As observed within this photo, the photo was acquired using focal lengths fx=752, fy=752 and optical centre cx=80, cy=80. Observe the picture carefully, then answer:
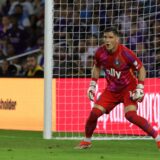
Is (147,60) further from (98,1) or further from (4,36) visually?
(4,36)

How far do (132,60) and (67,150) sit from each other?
1664mm

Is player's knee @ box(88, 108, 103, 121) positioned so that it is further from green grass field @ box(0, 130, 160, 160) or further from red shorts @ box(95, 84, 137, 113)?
green grass field @ box(0, 130, 160, 160)

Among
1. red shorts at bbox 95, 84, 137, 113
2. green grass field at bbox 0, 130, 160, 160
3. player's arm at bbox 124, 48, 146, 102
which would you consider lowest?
green grass field at bbox 0, 130, 160, 160

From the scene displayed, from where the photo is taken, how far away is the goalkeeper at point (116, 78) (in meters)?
11.2

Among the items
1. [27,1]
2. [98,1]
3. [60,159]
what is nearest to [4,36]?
[27,1]

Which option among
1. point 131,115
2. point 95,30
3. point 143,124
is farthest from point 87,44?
point 143,124

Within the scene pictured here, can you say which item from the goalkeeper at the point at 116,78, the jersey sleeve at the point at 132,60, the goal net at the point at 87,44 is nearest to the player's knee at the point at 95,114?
the goalkeeper at the point at 116,78

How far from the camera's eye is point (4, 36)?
69.1 ft

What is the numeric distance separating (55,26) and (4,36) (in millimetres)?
6523

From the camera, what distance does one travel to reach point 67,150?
11.2 meters

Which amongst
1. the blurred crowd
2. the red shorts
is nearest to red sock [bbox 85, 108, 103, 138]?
the red shorts

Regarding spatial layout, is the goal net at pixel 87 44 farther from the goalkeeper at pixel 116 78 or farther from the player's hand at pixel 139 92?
the player's hand at pixel 139 92

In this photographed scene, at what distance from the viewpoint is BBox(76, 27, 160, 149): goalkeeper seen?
11211mm

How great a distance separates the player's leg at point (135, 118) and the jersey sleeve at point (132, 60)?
483mm
